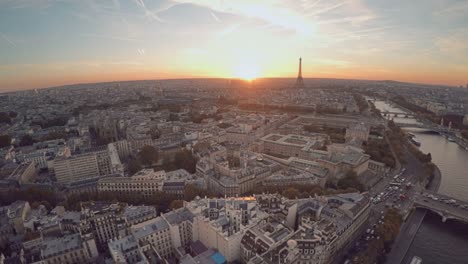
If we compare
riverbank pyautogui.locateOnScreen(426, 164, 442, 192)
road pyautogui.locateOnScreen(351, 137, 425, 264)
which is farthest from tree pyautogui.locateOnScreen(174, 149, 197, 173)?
riverbank pyautogui.locateOnScreen(426, 164, 442, 192)

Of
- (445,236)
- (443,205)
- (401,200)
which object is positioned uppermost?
(443,205)

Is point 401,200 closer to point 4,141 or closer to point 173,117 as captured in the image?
point 173,117

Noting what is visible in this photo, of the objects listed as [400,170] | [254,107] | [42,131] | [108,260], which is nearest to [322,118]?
[254,107]

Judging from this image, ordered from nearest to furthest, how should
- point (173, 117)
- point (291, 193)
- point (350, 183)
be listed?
point (291, 193), point (350, 183), point (173, 117)

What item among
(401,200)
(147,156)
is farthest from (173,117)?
(401,200)

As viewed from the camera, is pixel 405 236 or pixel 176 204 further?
pixel 176 204

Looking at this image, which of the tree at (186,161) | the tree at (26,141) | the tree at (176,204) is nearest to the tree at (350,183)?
the tree at (176,204)

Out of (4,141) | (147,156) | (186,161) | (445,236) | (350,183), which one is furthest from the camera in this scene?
(4,141)

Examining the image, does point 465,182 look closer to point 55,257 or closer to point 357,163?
point 357,163

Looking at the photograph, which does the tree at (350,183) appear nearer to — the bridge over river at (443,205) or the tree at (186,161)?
the bridge over river at (443,205)

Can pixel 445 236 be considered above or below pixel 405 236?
below
